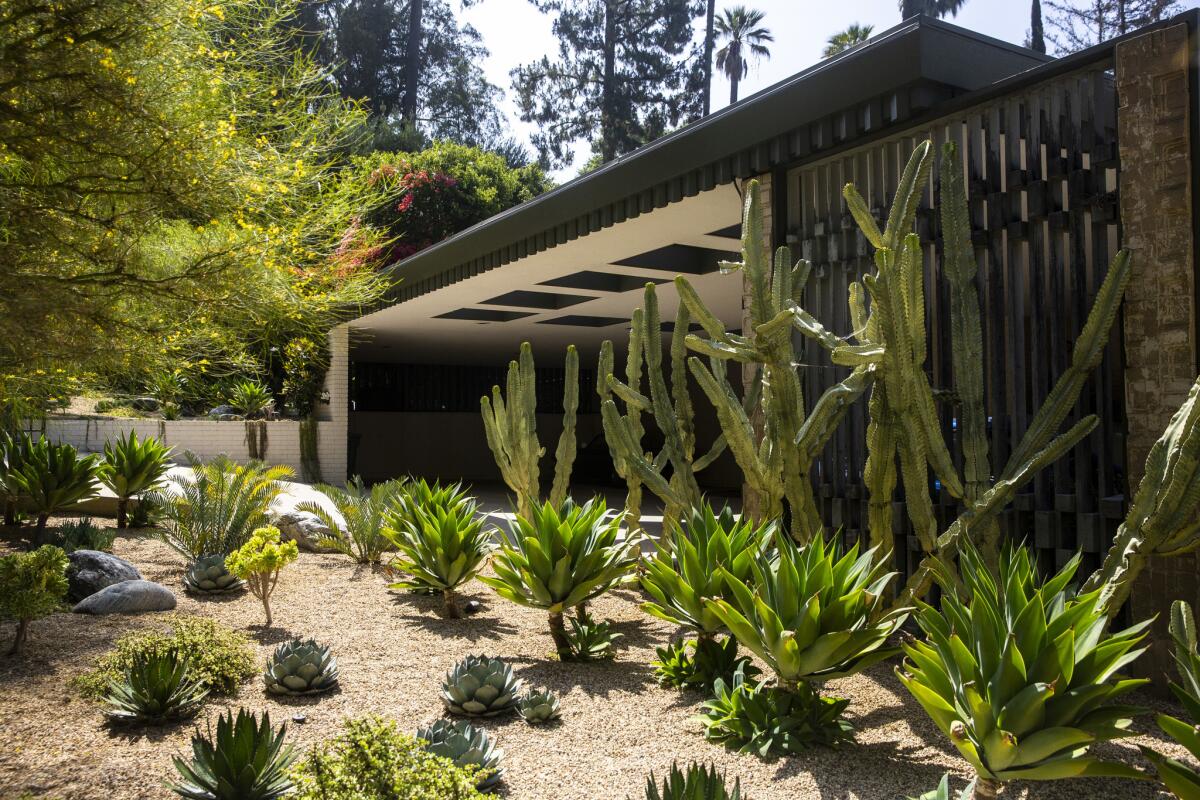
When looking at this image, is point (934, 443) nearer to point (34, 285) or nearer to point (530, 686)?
point (530, 686)

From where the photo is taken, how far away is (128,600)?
616 cm

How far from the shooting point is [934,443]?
14.0 ft

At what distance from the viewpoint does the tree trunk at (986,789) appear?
2764 millimetres

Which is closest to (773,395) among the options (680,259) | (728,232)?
(728,232)

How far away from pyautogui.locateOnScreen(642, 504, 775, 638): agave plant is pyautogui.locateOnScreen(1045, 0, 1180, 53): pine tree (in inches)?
1025

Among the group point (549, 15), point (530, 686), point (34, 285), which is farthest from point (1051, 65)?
point (549, 15)

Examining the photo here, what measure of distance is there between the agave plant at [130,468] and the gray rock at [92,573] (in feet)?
9.14

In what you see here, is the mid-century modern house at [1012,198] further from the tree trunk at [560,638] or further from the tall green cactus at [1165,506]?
the tree trunk at [560,638]

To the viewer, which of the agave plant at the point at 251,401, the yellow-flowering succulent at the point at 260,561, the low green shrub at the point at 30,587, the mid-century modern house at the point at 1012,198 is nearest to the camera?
the mid-century modern house at the point at 1012,198

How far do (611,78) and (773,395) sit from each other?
100 feet

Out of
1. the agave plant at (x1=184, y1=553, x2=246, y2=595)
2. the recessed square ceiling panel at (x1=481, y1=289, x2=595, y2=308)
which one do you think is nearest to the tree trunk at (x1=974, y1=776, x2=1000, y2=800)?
the agave plant at (x1=184, y1=553, x2=246, y2=595)

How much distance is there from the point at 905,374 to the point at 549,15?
3322cm

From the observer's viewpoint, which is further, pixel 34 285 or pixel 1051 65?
pixel 1051 65

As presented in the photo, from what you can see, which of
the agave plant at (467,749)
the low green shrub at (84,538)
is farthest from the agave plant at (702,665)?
the low green shrub at (84,538)
